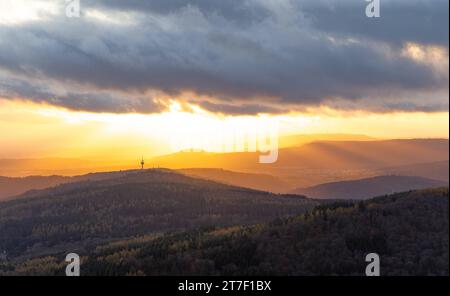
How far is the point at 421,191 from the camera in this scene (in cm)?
9562

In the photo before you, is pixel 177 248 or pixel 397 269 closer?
pixel 397 269

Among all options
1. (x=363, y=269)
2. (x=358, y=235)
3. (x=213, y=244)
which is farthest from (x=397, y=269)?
(x=213, y=244)

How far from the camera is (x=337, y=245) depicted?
3305 inches

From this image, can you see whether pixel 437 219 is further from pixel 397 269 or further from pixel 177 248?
pixel 177 248

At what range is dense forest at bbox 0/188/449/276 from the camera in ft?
256

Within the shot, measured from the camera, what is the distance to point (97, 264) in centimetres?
11869

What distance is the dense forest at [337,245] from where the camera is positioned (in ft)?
256

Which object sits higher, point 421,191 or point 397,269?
point 421,191

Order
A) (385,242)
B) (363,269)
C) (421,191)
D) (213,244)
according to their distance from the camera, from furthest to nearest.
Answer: (213,244) → (421,191) → (385,242) → (363,269)
